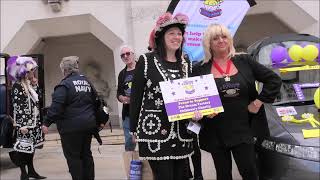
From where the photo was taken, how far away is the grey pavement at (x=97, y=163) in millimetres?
6766

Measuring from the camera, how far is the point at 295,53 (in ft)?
16.8

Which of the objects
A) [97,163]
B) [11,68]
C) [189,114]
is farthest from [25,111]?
[189,114]

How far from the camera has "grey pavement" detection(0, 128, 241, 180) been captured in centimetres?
677

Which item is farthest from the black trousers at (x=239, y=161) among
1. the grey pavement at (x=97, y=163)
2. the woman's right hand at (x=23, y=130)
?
the woman's right hand at (x=23, y=130)

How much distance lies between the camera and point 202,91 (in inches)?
134

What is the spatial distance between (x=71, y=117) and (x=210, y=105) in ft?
6.99

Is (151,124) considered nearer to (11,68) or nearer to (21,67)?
(21,67)

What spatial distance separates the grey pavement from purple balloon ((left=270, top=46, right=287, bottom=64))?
5.13 feet

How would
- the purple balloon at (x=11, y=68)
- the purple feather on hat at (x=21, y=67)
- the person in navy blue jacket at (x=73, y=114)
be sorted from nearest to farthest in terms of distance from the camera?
1. the person in navy blue jacket at (x=73, y=114)
2. the purple feather on hat at (x=21, y=67)
3. the purple balloon at (x=11, y=68)

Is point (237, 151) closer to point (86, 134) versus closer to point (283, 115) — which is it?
point (283, 115)

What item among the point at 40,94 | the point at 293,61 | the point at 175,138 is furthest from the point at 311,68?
the point at 40,94

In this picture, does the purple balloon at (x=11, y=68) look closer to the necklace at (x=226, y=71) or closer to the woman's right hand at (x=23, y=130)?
the woman's right hand at (x=23, y=130)

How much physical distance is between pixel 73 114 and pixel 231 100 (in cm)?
211

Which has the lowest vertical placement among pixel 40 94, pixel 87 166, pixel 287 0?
pixel 87 166
